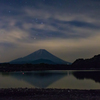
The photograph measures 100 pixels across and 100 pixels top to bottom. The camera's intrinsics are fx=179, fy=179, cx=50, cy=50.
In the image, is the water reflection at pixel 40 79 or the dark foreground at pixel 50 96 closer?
the dark foreground at pixel 50 96

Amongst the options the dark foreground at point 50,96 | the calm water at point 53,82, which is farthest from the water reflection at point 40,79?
the dark foreground at point 50,96

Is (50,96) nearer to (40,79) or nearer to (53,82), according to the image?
(53,82)

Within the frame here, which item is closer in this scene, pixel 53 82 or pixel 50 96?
pixel 50 96

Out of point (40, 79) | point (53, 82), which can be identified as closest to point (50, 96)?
point (53, 82)

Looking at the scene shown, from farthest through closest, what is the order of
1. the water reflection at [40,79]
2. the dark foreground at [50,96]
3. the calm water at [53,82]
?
the water reflection at [40,79]
the calm water at [53,82]
the dark foreground at [50,96]

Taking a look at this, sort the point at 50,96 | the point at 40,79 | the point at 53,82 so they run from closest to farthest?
the point at 50,96 → the point at 53,82 → the point at 40,79

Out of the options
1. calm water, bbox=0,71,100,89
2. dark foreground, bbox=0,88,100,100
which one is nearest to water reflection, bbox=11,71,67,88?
calm water, bbox=0,71,100,89

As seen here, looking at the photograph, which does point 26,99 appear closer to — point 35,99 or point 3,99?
point 35,99

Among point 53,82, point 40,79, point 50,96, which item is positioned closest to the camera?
point 50,96

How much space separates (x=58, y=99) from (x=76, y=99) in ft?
4.51

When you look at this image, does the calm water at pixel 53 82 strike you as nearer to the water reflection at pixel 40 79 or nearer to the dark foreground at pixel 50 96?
the water reflection at pixel 40 79

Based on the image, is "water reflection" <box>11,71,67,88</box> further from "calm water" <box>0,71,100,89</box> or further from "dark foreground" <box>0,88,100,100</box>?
"dark foreground" <box>0,88,100,100</box>

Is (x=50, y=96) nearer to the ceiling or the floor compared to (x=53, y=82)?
nearer to the ceiling

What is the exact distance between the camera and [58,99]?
13805 millimetres
